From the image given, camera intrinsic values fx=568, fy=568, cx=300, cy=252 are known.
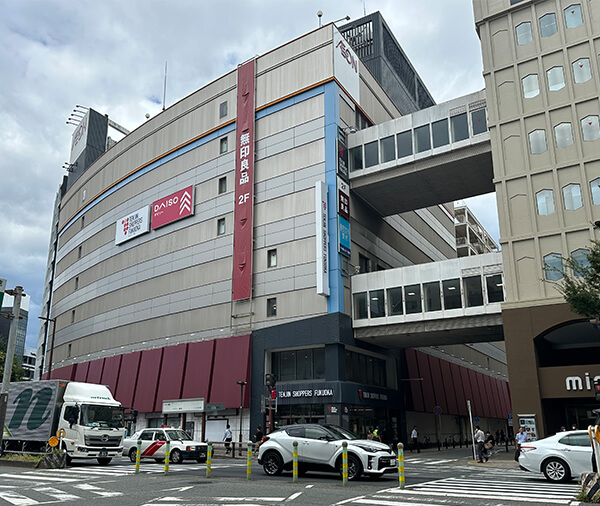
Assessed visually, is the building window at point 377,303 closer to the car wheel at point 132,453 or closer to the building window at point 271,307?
the building window at point 271,307

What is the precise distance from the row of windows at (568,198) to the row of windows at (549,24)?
33.1 ft

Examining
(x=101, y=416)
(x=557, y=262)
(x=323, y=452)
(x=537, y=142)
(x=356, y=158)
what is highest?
(x=356, y=158)

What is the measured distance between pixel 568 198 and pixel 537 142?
403 cm

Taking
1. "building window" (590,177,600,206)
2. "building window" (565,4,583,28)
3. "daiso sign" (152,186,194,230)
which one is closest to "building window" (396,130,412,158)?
"building window" (565,4,583,28)

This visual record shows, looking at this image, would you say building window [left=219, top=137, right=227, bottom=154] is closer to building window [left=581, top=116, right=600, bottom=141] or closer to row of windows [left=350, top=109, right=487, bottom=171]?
row of windows [left=350, top=109, right=487, bottom=171]

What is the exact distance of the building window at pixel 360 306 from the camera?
38875 mm

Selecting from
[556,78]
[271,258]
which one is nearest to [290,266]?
[271,258]

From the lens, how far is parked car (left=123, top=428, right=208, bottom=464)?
25.8m

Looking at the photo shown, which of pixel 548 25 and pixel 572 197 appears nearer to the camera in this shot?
pixel 572 197

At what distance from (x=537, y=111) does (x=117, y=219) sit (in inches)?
1598

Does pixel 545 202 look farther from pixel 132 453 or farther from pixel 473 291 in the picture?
pixel 132 453

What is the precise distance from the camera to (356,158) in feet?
136

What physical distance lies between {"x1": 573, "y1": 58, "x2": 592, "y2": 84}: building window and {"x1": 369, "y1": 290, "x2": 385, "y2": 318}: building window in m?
17.6

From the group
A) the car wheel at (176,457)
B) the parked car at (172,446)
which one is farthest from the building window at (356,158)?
the car wheel at (176,457)
